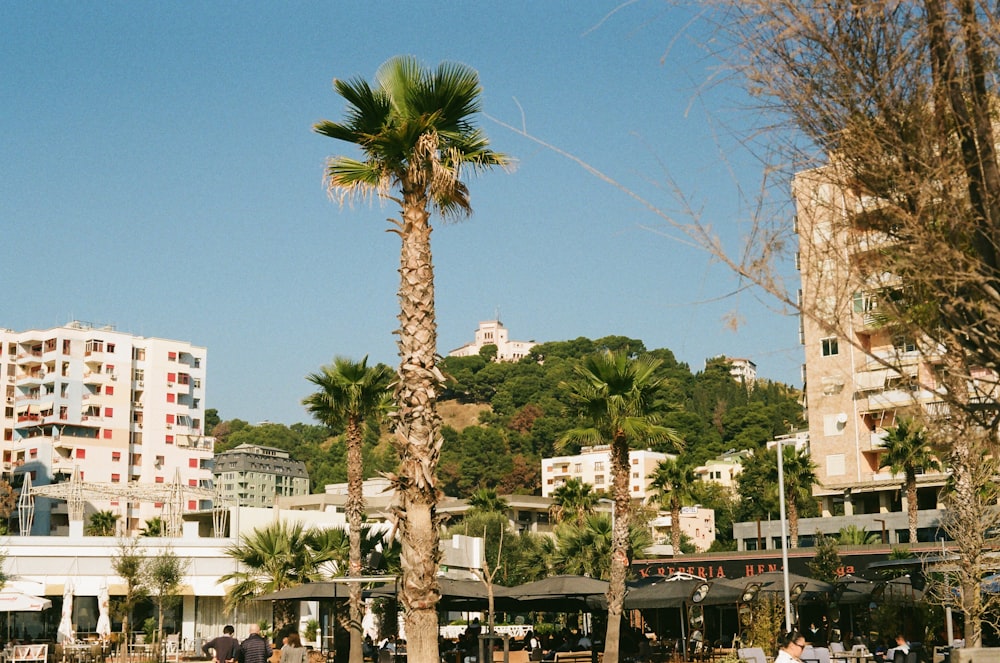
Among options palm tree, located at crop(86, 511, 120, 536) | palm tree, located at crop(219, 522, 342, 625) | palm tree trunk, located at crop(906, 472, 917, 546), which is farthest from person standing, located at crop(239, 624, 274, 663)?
palm tree, located at crop(86, 511, 120, 536)

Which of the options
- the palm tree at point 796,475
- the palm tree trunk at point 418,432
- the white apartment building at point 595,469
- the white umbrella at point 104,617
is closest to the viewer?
the palm tree trunk at point 418,432

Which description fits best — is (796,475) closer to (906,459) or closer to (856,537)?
(856,537)

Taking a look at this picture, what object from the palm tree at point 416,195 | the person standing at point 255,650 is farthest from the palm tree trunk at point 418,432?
the person standing at point 255,650

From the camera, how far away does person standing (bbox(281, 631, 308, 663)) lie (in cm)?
1780

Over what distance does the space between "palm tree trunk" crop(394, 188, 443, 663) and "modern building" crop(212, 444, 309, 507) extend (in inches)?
5878

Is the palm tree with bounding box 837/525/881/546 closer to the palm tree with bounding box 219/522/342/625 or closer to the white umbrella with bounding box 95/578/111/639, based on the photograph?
the palm tree with bounding box 219/522/342/625

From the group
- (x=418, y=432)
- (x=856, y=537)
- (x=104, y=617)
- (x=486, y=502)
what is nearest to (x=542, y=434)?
(x=486, y=502)

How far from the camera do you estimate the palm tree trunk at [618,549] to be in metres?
26.6

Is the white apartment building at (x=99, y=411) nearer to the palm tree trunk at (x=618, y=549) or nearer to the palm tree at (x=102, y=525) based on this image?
the palm tree at (x=102, y=525)

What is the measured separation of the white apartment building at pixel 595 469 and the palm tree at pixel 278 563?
10449cm

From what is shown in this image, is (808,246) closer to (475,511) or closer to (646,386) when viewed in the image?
(646,386)

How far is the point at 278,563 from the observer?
1328 inches

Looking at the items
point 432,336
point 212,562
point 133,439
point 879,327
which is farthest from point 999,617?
point 133,439

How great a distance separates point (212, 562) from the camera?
156 ft
